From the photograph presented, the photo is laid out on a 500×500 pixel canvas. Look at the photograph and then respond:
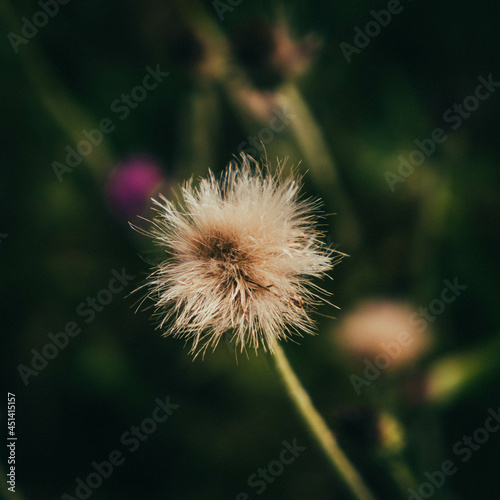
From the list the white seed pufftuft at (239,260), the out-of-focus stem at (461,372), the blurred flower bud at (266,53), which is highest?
the blurred flower bud at (266,53)

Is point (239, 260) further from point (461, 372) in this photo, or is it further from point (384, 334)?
point (461, 372)

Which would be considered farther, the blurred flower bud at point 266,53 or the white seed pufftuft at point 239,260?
the blurred flower bud at point 266,53

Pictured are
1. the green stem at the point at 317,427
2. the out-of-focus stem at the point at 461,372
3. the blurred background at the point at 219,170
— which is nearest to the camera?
the green stem at the point at 317,427

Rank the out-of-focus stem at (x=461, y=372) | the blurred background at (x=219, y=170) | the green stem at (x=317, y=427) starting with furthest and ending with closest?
the blurred background at (x=219, y=170)
the out-of-focus stem at (x=461, y=372)
the green stem at (x=317, y=427)

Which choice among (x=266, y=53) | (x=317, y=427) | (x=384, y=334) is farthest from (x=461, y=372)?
(x=266, y=53)

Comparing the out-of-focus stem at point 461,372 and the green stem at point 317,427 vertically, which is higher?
the out-of-focus stem at point 461,372

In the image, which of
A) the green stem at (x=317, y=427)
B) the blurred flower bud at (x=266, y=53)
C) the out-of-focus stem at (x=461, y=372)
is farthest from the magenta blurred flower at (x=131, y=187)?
the out-of-focus stem at (x=461, y=372)

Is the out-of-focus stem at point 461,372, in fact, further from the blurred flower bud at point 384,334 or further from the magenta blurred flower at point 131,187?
the magenta blurred flower at point 131,187
